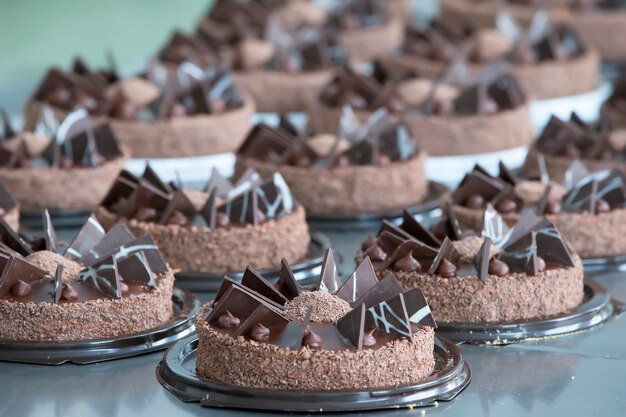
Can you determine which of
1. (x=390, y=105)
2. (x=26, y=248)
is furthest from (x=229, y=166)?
(x=26, y=248)

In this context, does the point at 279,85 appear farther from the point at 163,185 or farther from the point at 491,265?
the point at 491,265

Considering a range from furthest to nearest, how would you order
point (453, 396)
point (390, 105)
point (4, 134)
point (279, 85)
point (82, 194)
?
point (279, 85) < point (390, 105) < point (4, 134) < point (82, 194) < point (453, 396)

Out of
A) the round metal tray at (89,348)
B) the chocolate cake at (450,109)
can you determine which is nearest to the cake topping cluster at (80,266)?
the round metal tray at (89,348)

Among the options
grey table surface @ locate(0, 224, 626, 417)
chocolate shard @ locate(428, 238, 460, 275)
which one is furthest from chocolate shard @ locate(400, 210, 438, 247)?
grey table surface @ locate(0, 224, 626, 417)

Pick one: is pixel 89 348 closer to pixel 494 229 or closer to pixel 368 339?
pixel 368 339

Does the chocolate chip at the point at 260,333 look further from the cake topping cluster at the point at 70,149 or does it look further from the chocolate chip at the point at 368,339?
the cake topping cluster at the point at 70,149

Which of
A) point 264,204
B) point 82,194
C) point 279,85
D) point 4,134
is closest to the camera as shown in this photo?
point 264,204

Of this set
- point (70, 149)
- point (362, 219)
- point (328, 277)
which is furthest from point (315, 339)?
point (70, 149)
